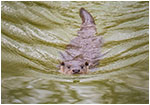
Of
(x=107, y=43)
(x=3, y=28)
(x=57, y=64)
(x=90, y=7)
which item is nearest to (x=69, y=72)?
(x=57, y=64)

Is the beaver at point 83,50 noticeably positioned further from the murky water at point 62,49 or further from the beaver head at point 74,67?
the murky water at point 62,49

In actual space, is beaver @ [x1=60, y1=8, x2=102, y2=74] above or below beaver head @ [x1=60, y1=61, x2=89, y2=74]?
above

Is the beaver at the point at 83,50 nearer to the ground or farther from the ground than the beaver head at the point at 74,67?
farther from the ground

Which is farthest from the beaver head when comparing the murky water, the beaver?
the murky water

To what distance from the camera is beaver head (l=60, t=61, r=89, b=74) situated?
16.0ft

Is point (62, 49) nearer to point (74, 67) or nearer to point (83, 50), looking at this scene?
point (83, 50)

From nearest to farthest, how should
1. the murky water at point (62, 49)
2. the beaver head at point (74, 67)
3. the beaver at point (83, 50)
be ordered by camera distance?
the murky water at point (62, 49) → the beaver head at point (74, 67) → the beaver at point (83, 50)

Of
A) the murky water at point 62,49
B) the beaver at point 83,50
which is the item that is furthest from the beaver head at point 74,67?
the murky water at point 62,49

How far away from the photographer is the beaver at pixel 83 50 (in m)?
5.00

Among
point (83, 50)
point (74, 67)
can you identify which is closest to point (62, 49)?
point (83, 50)

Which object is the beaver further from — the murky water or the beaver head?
the murky water

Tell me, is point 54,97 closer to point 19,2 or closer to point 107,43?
point 107,43

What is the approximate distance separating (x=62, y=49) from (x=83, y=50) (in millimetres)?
416

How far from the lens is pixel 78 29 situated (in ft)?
21.8
